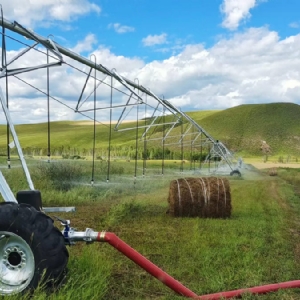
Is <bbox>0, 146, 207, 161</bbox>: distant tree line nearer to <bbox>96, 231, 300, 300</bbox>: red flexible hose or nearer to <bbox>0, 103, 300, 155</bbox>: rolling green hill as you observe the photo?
<bbox>0, 103, 300, 155</bbox>: rolling green hill

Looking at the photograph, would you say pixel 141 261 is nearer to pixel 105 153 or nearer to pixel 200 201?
pixel 200 201

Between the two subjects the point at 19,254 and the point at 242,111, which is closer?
the point at 19,254

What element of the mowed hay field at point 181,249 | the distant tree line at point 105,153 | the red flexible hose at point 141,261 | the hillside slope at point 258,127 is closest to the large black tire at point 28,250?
the mowed hay field at point 181,249

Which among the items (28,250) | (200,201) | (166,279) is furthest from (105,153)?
(28,250)

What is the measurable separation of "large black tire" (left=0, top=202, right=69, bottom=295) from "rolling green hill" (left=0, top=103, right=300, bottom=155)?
196 ft

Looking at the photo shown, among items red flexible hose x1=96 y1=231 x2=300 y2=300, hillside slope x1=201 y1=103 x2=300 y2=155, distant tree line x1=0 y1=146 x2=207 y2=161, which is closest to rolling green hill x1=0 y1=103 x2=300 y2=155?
hillside slope x1=201 y1=103 x2=300 y2=155

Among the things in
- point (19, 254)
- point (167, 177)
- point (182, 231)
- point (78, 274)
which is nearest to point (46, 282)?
point (19, 254)

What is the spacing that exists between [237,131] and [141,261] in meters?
76.7

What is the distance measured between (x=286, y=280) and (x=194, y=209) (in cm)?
535

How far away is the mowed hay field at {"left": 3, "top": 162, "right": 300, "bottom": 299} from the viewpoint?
5.77m

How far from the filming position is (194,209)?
11.6m

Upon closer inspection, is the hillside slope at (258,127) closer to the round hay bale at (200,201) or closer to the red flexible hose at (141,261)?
the round hay bale at (200,201)

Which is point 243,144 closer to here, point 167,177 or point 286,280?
point 167,177

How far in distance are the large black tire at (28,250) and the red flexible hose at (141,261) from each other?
0.46 m
